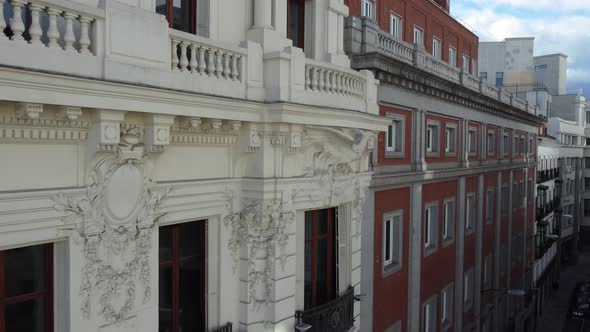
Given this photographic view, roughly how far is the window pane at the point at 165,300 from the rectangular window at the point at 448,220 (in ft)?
53.2

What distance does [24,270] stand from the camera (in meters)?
6.79

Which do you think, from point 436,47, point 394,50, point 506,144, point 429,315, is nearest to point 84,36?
point 394,50

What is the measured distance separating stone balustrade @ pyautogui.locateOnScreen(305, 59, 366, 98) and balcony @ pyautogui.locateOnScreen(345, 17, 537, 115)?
3.07 m

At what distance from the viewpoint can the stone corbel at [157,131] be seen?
7484 mm

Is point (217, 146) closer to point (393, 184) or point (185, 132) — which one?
point (185, 132)

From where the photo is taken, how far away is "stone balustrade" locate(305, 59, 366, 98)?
1027 centimetres

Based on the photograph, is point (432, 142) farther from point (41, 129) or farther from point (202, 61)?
point (41, 129)

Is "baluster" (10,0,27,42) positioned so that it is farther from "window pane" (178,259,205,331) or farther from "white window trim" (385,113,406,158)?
"white window trim" (385,113,406,158)

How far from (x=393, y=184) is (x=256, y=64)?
8.93 metres

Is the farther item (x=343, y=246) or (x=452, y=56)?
→ (x=452, y=56)

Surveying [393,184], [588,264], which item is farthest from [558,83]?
[393,184]

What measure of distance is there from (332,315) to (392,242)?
6848 mm

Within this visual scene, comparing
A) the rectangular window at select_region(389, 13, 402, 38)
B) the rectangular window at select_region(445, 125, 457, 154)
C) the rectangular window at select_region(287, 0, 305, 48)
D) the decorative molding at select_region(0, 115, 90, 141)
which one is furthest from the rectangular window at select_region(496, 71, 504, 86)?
the decorative molding at select_region(0, 115, 90, 141)

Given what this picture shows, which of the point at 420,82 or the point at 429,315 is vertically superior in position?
the point at 420,82
